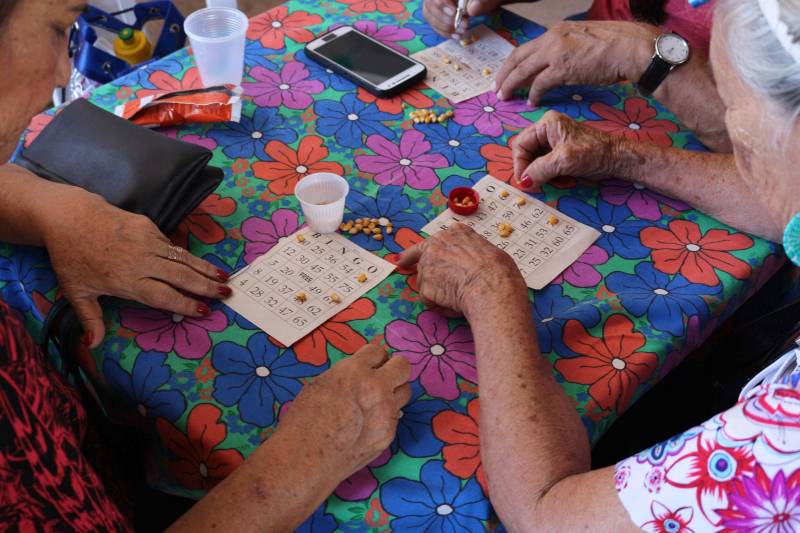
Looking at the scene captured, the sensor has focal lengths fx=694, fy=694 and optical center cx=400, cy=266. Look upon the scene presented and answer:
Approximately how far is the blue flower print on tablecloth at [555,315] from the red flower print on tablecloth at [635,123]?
456 mm

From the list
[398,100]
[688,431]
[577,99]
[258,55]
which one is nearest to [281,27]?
[258,55]

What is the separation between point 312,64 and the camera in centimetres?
157

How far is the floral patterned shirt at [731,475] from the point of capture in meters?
0.71

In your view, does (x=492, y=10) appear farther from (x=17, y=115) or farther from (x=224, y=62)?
(x=17, y=115)

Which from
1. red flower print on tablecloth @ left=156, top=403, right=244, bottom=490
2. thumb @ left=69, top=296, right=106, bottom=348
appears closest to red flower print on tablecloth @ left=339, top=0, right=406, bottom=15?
thumb @ left=69, top=296, right=106, bottom=348

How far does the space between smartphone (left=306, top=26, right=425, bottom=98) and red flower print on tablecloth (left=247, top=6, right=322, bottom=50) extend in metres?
0.07

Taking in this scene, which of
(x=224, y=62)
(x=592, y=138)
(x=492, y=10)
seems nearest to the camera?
(x=592, y=138)

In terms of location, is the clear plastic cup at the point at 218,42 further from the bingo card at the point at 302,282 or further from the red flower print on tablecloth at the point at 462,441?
the red flower print on tablecloth at the point at 462,441

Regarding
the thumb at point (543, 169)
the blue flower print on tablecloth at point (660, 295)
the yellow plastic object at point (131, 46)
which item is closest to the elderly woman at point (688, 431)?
the blue flower print on tablecloth at point (660, 295)

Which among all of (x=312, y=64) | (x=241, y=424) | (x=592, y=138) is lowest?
(x=241, y=424)

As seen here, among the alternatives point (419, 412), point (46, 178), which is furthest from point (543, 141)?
point (46, 178)

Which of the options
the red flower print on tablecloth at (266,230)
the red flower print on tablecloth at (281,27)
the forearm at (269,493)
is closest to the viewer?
the forearm at (269,493)

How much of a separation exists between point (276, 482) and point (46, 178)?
2.20ft

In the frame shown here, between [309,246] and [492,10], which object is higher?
[492,10]
